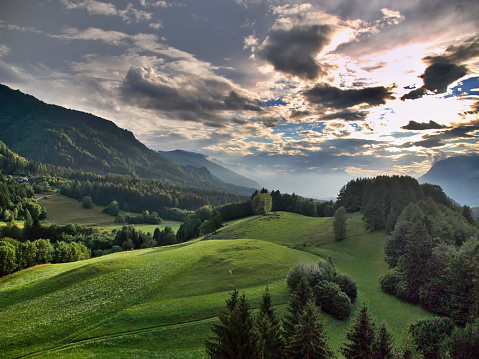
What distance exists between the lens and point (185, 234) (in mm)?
126688

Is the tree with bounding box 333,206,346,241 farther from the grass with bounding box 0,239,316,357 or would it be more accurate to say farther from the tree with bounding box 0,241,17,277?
the tree with bounding box 0,241,17,277

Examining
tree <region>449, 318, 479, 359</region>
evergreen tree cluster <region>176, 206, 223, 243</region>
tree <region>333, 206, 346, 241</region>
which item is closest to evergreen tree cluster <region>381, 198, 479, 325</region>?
tree <region>449, 318, 479, 359</region>

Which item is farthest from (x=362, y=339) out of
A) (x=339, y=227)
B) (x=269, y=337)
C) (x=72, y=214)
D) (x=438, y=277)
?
(x=72, y=214)

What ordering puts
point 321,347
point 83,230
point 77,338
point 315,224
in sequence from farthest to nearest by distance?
point 83,230, point 315,224, point 77,338, point 321,347

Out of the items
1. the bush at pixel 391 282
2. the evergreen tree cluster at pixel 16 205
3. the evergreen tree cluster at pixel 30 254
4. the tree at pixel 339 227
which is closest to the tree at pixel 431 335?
the bush at pixel 391 282

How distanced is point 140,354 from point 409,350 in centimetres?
2430

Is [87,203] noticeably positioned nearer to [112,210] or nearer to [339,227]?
[112,210]

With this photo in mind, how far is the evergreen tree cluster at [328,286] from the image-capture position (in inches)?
1430

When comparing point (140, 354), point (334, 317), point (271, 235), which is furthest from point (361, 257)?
point (140, 354)

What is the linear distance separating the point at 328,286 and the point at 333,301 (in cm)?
215

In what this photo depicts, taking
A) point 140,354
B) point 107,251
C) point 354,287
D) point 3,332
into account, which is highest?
point 354,287

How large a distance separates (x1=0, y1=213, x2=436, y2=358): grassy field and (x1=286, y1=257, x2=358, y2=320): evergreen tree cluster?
6.34 ft

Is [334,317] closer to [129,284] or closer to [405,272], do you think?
[405,272]

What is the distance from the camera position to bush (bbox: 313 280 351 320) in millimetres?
36062
